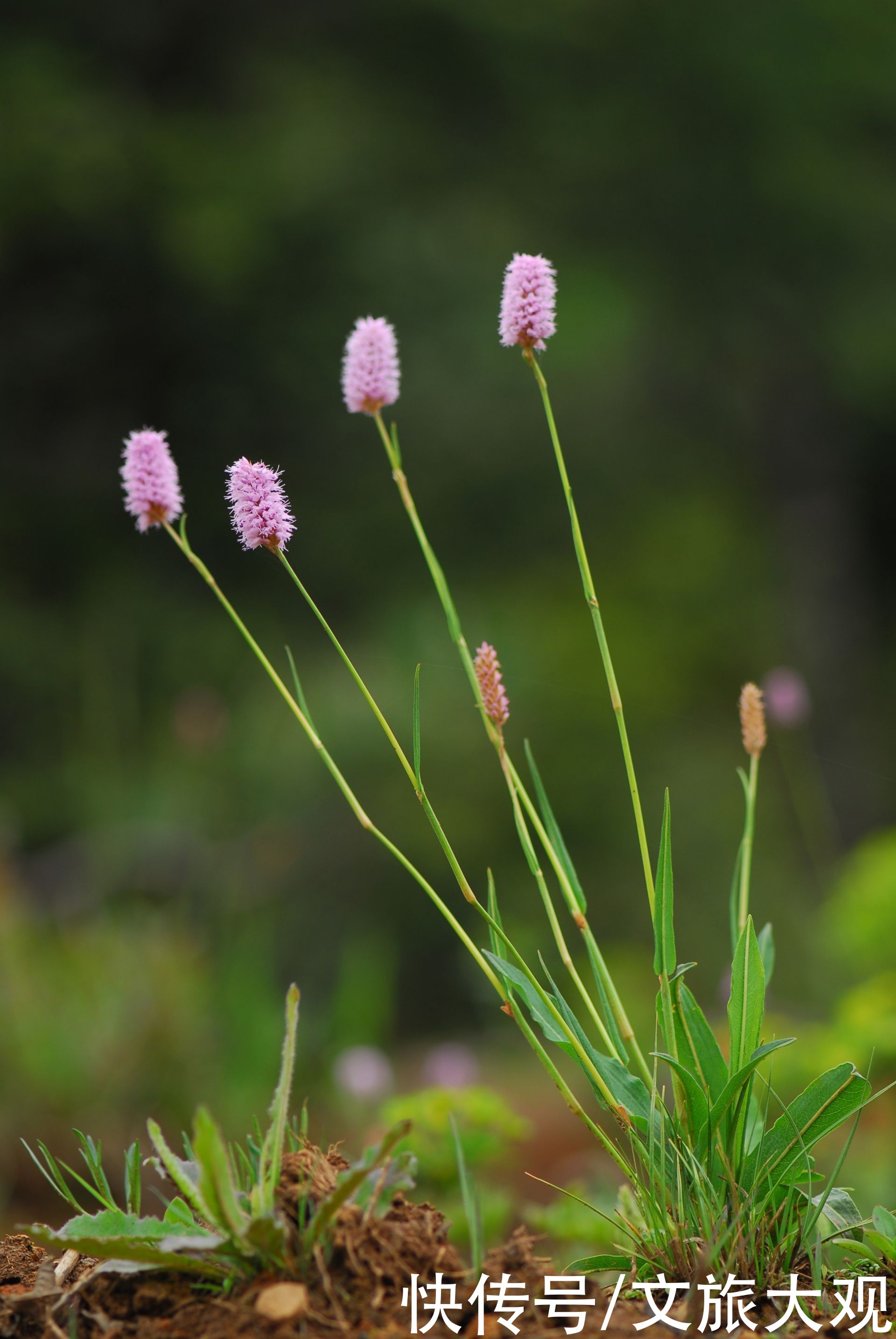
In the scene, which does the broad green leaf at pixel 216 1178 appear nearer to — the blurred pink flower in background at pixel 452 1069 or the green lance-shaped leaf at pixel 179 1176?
the green lance-shaped leaf at pixel 179 1176

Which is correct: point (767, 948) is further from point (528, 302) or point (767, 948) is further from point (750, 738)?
point (528, 302)

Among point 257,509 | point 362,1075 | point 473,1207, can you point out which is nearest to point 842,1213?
point 473,1207

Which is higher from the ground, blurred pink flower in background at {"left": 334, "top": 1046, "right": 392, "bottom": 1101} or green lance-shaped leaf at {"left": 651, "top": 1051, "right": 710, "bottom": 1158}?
green lance-shaped leaf at {"left": 651, "top": 1051, "right": 710, "bottom": 1158}

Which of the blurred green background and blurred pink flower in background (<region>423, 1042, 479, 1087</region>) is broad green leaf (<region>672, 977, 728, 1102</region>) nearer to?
blurred pink flower in background (<region>423, 1042, 479, 1087</region>)

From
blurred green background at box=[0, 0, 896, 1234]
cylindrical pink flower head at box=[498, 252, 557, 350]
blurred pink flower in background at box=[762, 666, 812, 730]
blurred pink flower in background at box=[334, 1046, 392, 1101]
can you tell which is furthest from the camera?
blurred green background at box=[0, 0, 896, 1234]

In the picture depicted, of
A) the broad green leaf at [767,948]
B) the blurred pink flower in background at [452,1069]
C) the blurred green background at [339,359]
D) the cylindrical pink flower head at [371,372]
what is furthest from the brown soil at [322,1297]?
the blurred green background at [339,359]

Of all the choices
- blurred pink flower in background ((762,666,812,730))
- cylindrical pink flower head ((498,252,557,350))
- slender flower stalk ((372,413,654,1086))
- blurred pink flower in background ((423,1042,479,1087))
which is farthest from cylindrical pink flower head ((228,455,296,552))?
blurred pink flower in background ((423,1042,479,1087))

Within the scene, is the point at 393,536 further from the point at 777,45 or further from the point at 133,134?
the point at 777,45
